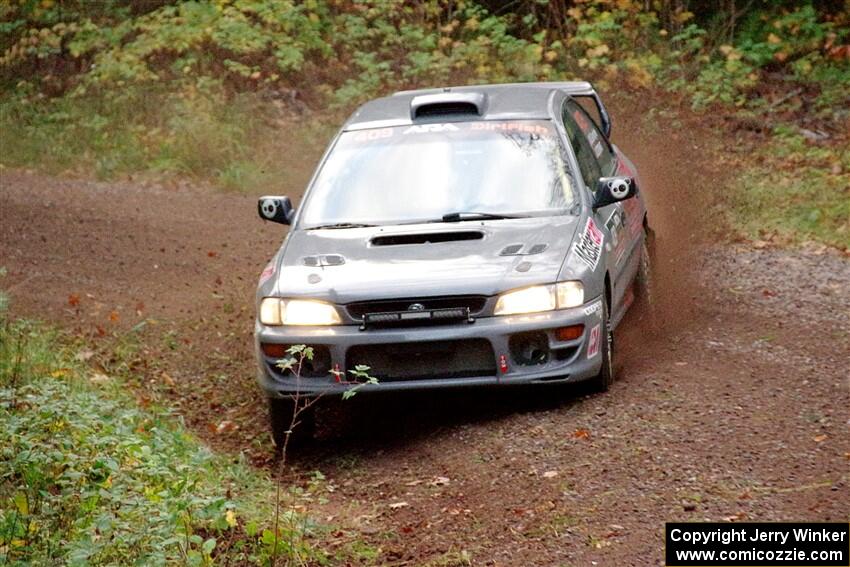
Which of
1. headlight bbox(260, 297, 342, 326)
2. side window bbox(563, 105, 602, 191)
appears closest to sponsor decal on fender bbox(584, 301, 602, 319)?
side window bbox(563, 105, 602, 191)

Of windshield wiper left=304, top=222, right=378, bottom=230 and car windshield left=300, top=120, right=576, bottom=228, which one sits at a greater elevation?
car windshield left=300, top=120, right=576, bottom=228

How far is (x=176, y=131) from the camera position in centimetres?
1817

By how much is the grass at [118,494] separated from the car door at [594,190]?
2.46 m

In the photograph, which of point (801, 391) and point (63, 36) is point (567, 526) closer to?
point (801, 391)

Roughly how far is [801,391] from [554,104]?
2.57 meters

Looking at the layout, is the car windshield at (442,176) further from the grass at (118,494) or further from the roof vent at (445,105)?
the grass at (118,494)

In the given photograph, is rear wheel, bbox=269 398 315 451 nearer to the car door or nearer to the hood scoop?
the hood scoop

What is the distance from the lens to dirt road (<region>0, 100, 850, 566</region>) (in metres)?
5.74

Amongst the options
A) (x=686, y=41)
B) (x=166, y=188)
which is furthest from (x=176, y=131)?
(x=686, y=41)

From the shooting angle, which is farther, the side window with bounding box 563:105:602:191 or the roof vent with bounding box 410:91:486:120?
the roof vent with bounding box 410:91:486:120

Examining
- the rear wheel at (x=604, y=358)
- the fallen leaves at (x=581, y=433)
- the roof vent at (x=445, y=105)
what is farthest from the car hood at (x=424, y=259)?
the roof vent at (x=445, y=105)

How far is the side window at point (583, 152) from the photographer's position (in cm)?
841

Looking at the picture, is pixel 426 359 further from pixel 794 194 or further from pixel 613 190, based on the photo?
pixel 794 194

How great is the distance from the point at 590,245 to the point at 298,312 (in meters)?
1.68
